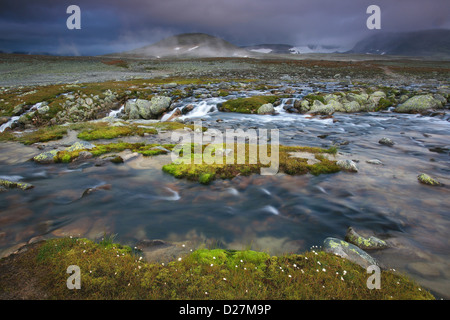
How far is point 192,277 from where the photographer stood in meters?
4.63

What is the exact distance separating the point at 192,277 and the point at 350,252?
3635 mm

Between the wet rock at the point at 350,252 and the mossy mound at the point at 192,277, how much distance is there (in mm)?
269

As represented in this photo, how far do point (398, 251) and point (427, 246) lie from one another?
90 cm

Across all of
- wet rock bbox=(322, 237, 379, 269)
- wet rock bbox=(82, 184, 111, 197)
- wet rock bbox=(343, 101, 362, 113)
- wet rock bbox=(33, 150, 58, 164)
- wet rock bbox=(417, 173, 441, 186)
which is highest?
wet rock bbox=(343, 101, 362, 113)

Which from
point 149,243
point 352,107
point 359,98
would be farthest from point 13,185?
point 359,98

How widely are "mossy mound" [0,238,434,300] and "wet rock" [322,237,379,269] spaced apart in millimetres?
269

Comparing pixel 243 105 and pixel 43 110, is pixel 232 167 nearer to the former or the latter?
pixel 243 105

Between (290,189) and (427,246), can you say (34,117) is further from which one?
(427,246)

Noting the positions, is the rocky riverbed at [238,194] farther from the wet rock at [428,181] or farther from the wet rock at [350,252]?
the wet rock at [350,252]

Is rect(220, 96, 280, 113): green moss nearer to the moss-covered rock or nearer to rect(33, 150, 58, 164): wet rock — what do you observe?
the moss-covered rock

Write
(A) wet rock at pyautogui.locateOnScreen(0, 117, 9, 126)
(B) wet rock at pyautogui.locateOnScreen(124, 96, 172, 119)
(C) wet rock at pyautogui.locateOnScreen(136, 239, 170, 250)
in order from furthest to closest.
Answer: (B) wet rock at pyautogui.locateOnScreen(124, 96, 172, 119) → (A) wet rock at pyautogui.locateOnScreen(0, 117, 9, 126) → (C) wet rock at pyautogui.locateOnScreen(136, 239, 170, 250)

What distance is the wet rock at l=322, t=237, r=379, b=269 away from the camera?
5.22 meters

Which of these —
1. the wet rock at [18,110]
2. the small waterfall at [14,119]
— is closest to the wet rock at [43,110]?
the small waterfall at [14,119]

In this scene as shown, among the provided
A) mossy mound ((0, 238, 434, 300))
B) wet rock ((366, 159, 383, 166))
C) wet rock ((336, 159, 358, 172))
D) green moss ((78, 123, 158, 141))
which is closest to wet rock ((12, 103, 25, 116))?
green moss ((78, 123, 158, 141))
